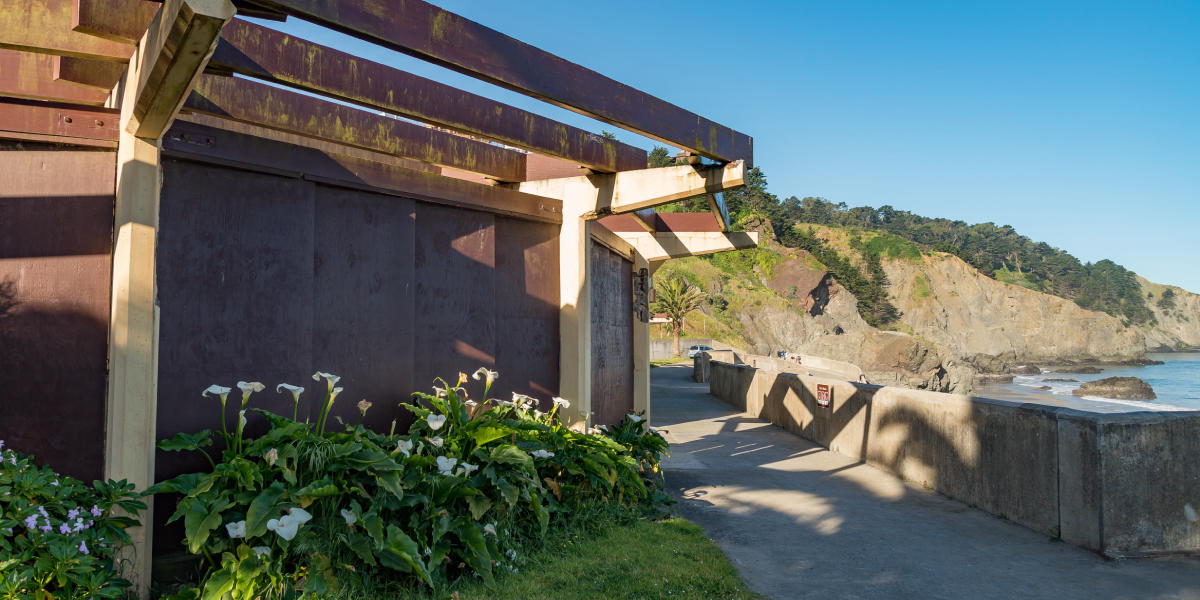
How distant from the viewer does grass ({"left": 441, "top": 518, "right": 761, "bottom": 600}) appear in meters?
4.03

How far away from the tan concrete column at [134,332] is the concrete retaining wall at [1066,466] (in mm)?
6613

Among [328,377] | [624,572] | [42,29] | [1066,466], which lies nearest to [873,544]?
[1066,466]

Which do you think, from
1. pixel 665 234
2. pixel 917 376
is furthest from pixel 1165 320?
pixel 665 234

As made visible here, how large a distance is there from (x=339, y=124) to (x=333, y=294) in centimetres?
149

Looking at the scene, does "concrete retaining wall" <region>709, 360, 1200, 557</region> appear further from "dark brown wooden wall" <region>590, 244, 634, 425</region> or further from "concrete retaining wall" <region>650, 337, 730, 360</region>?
"concrete retaining wall" <region>650, 337, 730, 360</region>

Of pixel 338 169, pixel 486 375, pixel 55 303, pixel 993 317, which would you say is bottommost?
pixel 486 375

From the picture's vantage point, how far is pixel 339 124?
18.0 feet

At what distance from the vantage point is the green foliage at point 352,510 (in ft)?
11.6

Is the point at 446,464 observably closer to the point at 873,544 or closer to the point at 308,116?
the point at 308,116

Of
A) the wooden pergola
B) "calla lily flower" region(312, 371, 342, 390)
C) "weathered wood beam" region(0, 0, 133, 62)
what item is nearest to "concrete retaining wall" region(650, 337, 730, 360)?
the wooden pergola

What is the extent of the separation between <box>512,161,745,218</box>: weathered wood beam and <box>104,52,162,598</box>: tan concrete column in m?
3.82

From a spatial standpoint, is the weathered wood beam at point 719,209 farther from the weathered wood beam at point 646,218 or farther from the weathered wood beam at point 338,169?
the weathered wood beam at point 338,169

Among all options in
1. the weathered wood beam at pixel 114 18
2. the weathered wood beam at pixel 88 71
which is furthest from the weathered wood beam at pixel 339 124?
the weathered wood beam at pixel 114 18

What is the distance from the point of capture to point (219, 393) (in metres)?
4.09
